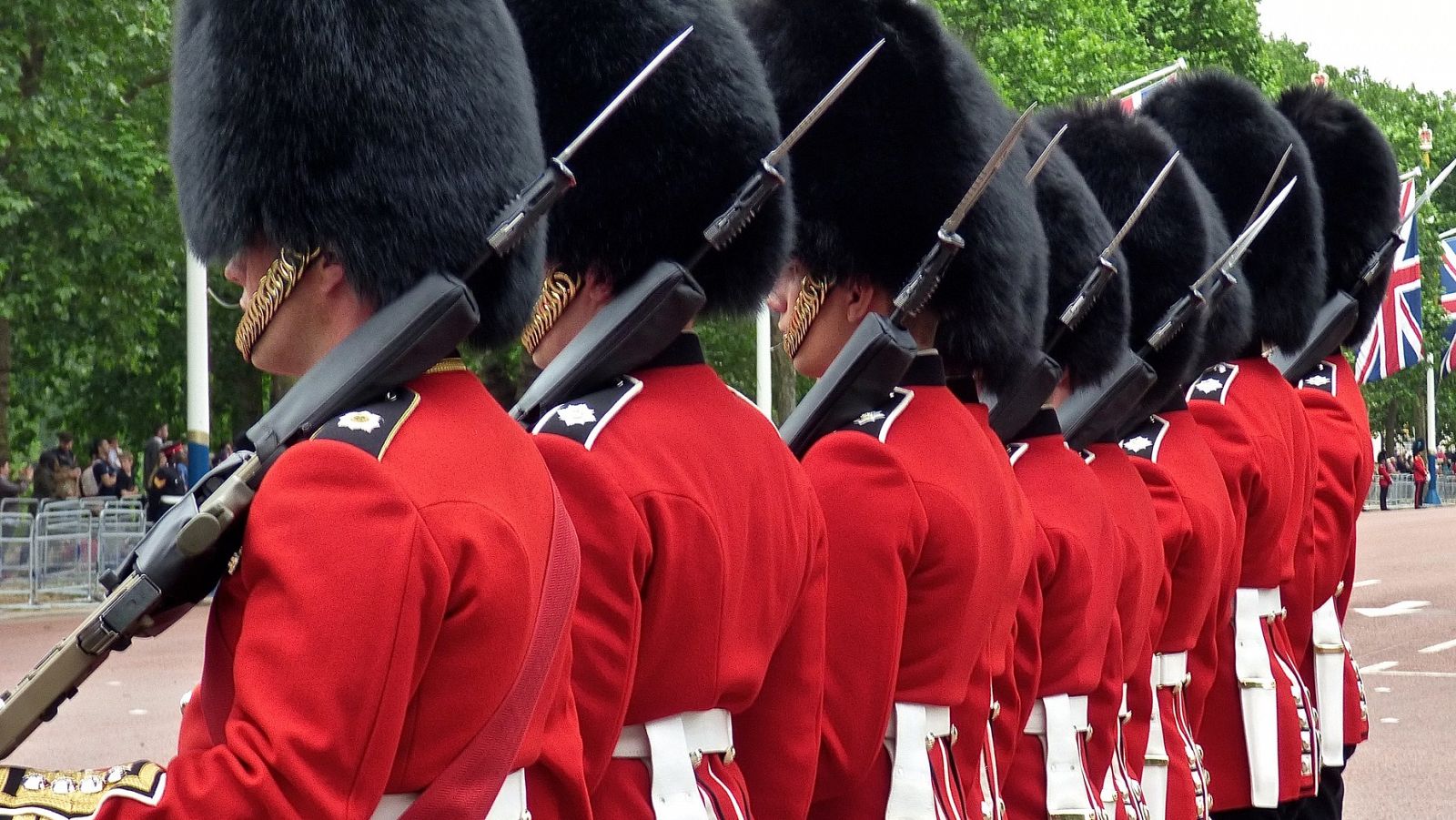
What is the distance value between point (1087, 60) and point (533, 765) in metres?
23.4

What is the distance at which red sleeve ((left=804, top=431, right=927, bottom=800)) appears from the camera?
2893 millimetres

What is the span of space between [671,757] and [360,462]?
83 cm

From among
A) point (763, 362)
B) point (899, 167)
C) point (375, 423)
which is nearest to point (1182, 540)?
point (899, 167)

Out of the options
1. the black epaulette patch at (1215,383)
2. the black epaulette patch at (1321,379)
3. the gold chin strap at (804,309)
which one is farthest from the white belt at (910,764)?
the black epaulette patch at (1321,379)

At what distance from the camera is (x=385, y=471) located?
72.5 inches

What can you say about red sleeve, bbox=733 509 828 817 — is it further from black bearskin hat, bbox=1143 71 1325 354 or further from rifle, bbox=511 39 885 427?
black bearskin hat, bbox=1143 71 1325 354

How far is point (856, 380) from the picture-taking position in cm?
309

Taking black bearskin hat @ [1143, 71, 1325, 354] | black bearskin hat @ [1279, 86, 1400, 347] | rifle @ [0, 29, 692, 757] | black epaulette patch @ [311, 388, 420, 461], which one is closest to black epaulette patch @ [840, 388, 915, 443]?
rifle @ [0, 29, 692, 757]

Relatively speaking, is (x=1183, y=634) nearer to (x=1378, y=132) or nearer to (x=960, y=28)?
(x=1378, y=132)

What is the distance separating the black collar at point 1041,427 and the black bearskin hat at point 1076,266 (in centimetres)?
45

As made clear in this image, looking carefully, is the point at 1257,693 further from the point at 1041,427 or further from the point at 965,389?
the point at 965,389

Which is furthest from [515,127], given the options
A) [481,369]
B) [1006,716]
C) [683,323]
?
[481,369]

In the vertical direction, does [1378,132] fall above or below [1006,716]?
above

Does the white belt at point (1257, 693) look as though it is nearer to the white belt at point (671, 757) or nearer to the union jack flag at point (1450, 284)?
the white belt at point (671, 757)
